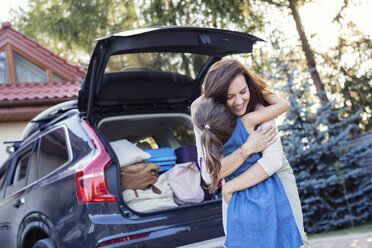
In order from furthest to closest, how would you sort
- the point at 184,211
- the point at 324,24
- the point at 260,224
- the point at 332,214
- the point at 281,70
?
the point at 324,24 < the point at 281,70 < the point at 332,214 < the point at 184,211 < the point at 260,224

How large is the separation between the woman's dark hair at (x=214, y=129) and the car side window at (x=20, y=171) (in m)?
2.46

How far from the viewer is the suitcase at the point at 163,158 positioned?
13.6 ft

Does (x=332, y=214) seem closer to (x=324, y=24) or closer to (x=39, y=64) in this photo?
(x=324, y=24)

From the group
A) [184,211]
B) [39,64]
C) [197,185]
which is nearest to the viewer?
[184,211]

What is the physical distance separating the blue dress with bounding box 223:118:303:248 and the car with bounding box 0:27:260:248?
3.34 feet

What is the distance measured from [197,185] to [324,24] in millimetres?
8030

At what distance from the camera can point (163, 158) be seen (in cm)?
421

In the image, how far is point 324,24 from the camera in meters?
10.8

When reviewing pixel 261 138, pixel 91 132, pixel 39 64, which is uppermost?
pixel 39 64

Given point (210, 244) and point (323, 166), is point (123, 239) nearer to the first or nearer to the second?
point (210, 244)

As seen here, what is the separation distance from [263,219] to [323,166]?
22.6 feet

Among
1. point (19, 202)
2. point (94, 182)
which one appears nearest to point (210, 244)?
point (94, 182)

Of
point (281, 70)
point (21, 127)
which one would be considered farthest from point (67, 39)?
point (281, 70)

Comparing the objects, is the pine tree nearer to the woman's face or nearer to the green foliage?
the green foliage
